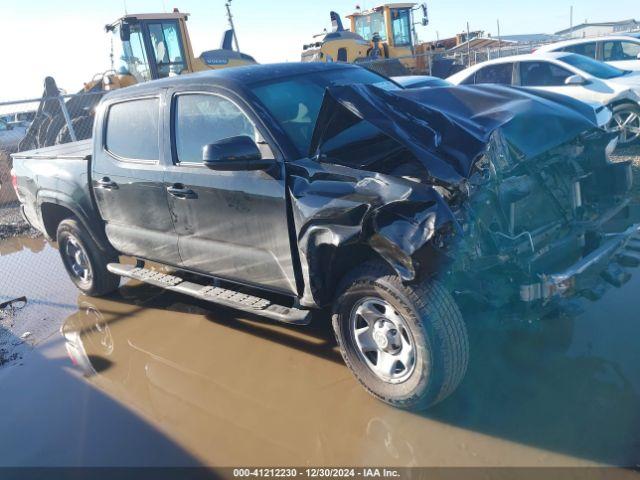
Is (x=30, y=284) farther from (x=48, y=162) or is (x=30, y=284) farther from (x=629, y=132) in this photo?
(x=629, y=132)

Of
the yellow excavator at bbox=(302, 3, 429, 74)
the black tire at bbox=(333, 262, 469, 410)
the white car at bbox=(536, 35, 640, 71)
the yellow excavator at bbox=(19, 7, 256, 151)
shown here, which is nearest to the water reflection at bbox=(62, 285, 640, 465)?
the black tire at bbox=(333, 262, 469, 410)

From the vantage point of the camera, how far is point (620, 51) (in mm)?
10516

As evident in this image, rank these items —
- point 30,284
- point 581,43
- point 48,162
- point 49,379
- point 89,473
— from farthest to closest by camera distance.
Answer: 1. point 581,43
2. point 30,284
3. point 48,162
4. point 49,379
5. point 89,473

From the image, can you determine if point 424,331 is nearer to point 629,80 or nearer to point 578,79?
point 578,79

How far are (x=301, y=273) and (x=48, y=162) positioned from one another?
3.58 meters

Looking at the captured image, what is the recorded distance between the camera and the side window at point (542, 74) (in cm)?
834

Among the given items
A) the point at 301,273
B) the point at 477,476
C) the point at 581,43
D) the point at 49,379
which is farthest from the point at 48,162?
the point at 581,43

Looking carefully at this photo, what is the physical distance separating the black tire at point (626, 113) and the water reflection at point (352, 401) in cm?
516

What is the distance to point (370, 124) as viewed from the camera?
327 centimetres

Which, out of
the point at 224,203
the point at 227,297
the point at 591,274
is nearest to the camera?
the point at 591,274

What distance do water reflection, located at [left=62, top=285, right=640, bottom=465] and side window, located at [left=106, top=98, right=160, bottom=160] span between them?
5.41 ft

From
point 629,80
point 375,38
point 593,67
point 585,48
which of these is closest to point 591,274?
point 629,80

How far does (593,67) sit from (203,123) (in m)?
7.19

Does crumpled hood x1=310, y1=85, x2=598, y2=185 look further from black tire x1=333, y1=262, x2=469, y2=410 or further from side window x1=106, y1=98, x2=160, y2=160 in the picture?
side window x1=106, y1=98, x2=160, y2=160
